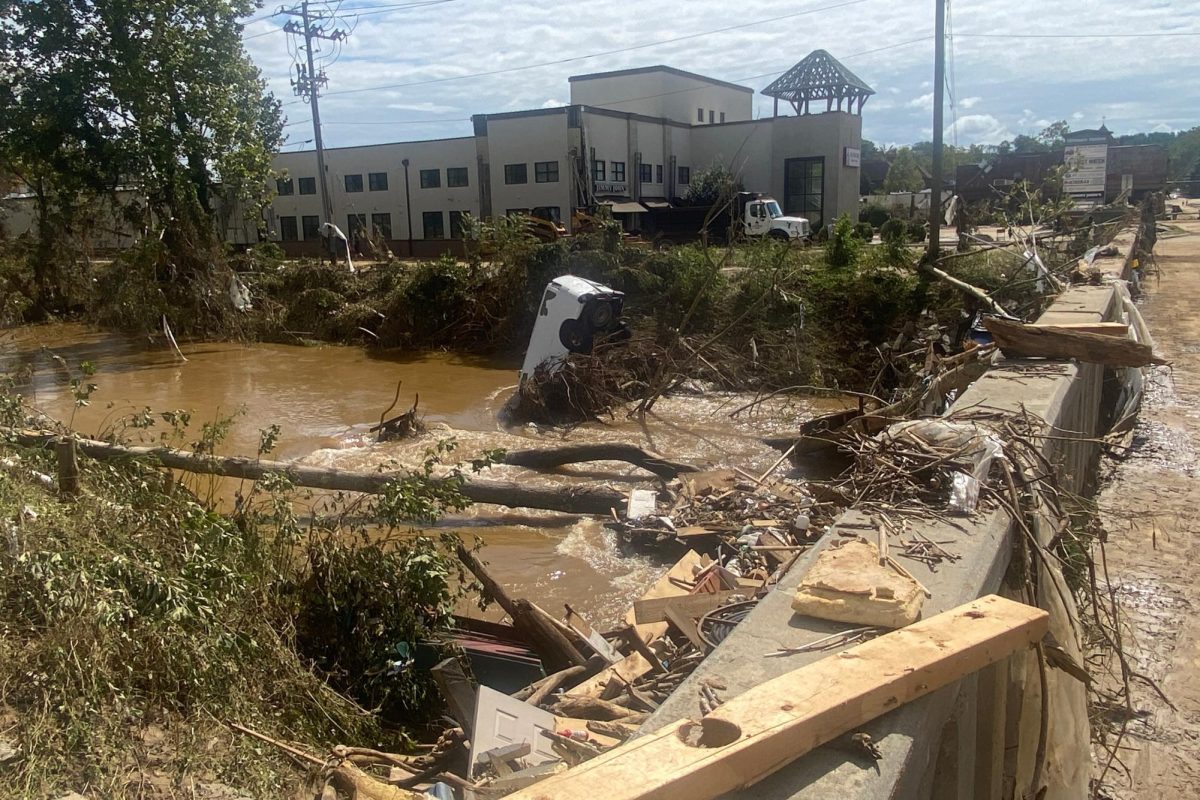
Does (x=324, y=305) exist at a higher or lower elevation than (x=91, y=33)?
lower

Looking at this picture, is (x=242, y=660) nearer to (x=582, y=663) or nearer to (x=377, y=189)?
(x=582, y=663)

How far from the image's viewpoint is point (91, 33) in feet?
62.7

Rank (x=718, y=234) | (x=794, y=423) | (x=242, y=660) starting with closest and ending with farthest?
(x=242, y=660) → (x=794, y=423) → (x=718, y=234)

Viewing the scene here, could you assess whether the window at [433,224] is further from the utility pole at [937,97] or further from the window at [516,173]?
the utility pole at [937,97]

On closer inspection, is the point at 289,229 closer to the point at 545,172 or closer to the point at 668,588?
the point at 545,172

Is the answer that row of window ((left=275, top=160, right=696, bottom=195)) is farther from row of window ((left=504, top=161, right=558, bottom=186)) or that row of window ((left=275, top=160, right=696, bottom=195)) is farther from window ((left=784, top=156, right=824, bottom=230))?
window ((left=784, top=156, right=824, bottom=230))

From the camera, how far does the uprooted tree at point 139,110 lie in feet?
62.2

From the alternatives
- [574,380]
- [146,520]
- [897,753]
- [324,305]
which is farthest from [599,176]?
[897,753]

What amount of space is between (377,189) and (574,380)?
34193 mm

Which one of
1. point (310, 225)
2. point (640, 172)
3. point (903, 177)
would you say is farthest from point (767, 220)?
point (903, 177)

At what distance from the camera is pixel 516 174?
129 feet

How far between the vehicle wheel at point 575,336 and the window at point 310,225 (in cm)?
3517

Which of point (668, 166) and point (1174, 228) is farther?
point (668, 166)

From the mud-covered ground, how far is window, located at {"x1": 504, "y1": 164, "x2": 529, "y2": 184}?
31.8 m
